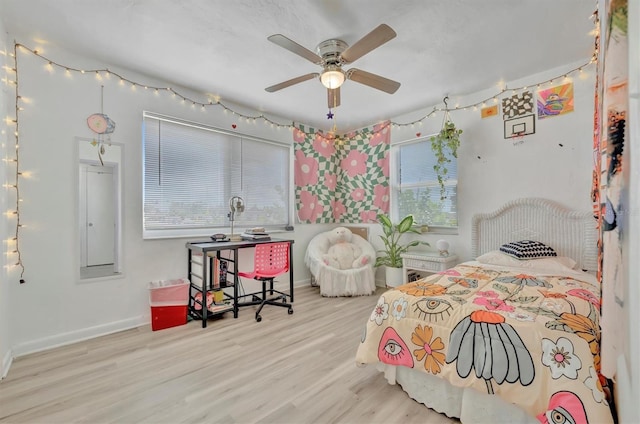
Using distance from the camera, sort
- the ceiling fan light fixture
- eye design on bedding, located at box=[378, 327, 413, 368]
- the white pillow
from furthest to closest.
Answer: the white pillow < the ceiling fan light fixture < eye design on bedding, located at box=[378, 327, 413, 368]

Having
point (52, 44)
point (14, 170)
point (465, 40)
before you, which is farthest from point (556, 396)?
point (52, 44)

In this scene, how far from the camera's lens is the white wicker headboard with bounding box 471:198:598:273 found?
2.73 m

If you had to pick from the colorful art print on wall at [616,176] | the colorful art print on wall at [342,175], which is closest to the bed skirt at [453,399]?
the colorful art print on wall at [616,176]

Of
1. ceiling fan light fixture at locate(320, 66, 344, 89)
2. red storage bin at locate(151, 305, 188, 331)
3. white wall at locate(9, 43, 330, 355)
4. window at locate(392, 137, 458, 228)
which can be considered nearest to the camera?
ceiling fan light fixture at locate(320, 66, 344, 89)

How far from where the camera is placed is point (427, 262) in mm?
3609

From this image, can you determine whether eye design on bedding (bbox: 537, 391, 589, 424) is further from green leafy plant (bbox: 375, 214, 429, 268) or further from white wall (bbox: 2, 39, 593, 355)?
green leafy plant (bbox: 375, 214, 429, 268)

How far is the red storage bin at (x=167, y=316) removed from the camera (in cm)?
282

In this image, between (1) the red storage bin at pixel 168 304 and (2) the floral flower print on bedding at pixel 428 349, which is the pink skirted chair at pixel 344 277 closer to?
(1) the red storage bin at pixel 168 304

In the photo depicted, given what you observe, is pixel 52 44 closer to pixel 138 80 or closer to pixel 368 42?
pixel 138 80

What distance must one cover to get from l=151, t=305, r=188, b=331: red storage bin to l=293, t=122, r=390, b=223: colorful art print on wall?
6.99 ft

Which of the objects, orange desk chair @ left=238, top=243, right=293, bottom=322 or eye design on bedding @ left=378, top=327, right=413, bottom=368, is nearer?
eye design on bedding @ left=378, top=327, right=413, bottom=368

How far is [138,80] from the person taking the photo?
9.80 ft

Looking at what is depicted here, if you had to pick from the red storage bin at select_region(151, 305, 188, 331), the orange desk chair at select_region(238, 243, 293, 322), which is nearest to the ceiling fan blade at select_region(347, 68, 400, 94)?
the orange desk chair at select_region(238, 243, 293, 322)

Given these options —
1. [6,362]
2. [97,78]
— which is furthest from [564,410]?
[97,78]
